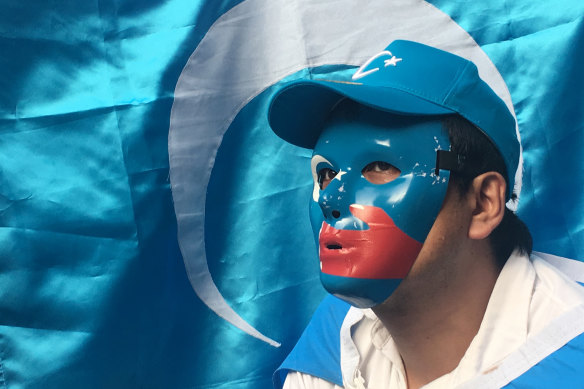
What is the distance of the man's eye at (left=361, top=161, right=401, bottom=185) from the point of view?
6.52 feet

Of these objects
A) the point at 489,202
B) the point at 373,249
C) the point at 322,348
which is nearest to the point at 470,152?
the point at 489,202

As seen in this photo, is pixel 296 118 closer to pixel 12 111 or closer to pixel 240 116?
pixel 240 116

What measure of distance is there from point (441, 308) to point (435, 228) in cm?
26

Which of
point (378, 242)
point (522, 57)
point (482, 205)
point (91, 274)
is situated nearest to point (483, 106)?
point (482, 205)

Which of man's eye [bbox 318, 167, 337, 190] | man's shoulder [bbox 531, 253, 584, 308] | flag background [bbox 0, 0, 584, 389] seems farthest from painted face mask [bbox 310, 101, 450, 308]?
flag background [bbox 0, 0, 584, 389]

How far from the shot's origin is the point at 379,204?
1944 millimetres

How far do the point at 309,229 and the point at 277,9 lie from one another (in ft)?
2.93

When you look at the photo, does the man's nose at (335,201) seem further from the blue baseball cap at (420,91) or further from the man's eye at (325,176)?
the blue baseball cap at (420,91)

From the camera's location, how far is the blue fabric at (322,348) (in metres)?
2.42

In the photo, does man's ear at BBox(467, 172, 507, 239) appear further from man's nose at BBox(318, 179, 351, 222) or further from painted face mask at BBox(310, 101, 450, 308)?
man's nose at BBox(318, 179, 351, 222)

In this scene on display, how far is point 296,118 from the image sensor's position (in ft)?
7.47

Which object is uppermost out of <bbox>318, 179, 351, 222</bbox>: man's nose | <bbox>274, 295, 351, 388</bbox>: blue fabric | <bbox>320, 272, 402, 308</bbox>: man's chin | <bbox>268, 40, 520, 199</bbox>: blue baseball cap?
<bbox>268, 40, 520, 199</bbox>: blue baseball cap

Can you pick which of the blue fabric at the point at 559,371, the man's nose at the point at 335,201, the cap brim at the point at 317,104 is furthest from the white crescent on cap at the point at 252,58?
the blue fabric at the point at 559,371

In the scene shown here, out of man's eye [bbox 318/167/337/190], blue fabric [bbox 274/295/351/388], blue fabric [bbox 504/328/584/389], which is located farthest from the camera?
blue fabric [bbox 274/295/351/388]
